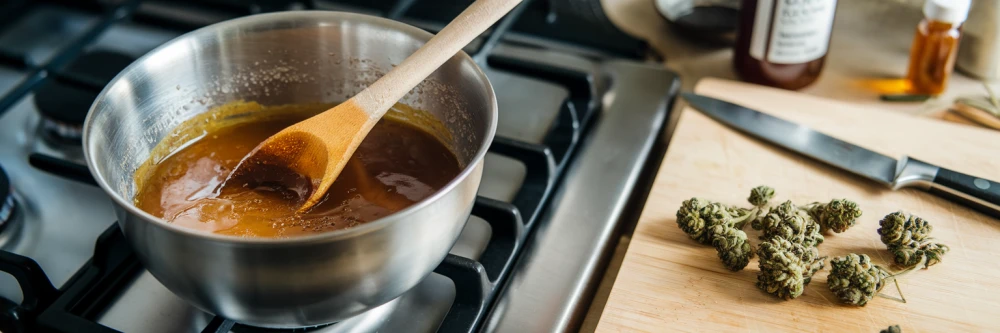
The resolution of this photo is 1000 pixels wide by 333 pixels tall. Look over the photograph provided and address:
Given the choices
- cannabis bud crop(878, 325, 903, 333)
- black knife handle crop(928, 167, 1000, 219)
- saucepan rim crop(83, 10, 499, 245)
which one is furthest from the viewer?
black knife handle crop(928, 167, 1000, 219)

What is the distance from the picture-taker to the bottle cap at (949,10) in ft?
2.61

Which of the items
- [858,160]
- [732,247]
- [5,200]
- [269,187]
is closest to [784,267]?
[732,247]

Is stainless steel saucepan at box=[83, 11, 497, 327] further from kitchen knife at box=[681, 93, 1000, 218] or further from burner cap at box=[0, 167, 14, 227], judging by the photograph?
kitchen knife at box=[681, 93, 1000, 218]

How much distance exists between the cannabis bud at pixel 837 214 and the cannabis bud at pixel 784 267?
44 millimetres

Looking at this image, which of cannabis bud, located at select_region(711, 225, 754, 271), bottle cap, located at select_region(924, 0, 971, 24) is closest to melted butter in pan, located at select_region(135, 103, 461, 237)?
cannabis bud, located at select_region(711, 225, 754, 271)

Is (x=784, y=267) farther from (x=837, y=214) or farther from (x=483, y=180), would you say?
(x=483, y=180)

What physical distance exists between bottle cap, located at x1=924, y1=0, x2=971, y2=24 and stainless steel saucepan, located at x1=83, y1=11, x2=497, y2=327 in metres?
0.47

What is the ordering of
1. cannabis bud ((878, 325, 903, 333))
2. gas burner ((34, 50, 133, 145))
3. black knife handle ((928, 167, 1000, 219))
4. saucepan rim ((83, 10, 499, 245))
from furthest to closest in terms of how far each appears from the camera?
1. gas burner ((34, 50, 133, 145))
2. black knife handle ((928, 167, 1000, 219))
3. cannabis bud ((878, 325, 903, 333))
4. saucepan rim ((83, 10, 499, 245))

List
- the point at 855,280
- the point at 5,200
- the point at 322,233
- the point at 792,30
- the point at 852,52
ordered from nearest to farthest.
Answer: the point at 322,233, the point at 855,280, the point at 5,200, the point at 792,30, the point at 852,52

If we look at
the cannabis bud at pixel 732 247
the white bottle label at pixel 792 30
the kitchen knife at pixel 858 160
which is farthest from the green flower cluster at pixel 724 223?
the white bottle label at pixel 792 30

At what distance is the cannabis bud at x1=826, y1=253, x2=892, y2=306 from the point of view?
2.03 feet

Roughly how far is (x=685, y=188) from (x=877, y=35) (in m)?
0.42

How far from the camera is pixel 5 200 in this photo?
72cm

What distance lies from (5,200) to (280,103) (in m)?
0.25
